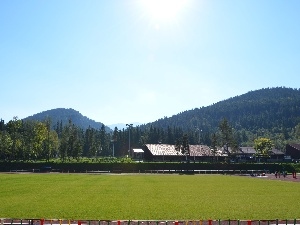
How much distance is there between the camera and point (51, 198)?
3628 cm

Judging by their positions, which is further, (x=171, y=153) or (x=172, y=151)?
(x=172, y=151)

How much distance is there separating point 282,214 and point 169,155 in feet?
322

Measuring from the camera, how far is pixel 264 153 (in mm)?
136625

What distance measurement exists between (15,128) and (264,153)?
91.1 metres

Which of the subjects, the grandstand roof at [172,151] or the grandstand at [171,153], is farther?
the grandstand roof at [172,151]

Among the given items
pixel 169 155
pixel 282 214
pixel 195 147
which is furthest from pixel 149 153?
pixel 282 214

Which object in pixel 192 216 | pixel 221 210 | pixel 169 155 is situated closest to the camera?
pixel 192 216

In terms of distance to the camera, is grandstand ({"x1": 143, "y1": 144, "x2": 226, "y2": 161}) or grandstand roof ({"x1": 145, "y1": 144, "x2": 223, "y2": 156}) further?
grandstand roof ({"x1": 145, "y1": 144, "x2": 223, "y2": 156})

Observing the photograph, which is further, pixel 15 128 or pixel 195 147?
pixel 195 147

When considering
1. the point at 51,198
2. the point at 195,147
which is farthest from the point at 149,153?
the point at 51,198

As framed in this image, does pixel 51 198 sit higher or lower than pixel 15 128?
lower

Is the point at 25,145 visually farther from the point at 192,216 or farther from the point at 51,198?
the point at 192,216

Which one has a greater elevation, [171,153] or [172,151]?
[172,151]

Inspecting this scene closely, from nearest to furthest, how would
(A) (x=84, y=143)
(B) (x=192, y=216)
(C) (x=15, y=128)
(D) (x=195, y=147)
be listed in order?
(B) (x=192, y=216) → (C) (x=15, y=128) → (D) (x=195, y=147) → (A) (x=84, y=143)
